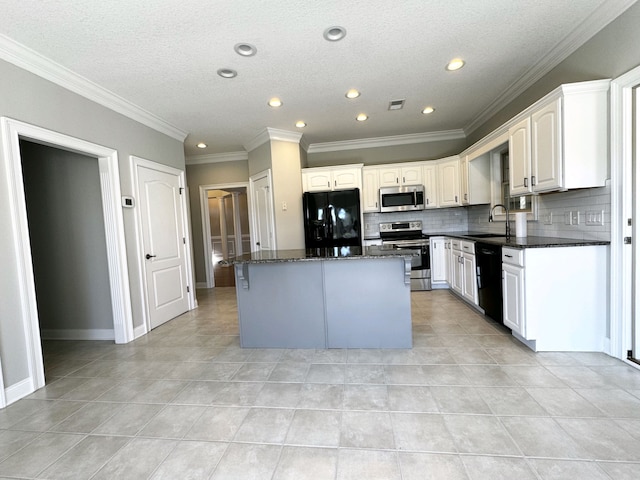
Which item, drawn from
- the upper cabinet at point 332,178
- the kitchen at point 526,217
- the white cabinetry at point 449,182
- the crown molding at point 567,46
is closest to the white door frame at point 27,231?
the kitchen at point 526,217

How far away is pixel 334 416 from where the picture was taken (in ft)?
5.83

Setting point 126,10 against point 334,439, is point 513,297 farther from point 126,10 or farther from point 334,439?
point 126,10

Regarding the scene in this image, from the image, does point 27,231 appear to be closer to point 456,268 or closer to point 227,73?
point 227,73

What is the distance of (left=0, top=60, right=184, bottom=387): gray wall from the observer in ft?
6.89

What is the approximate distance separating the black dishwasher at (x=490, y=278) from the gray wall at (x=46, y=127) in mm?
3838

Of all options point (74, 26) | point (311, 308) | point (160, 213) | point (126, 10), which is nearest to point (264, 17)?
point (126, 10)

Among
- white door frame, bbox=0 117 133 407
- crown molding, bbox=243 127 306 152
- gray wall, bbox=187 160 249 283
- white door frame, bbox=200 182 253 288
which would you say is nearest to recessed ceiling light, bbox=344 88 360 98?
crown molding, bbox=243 127 306 152

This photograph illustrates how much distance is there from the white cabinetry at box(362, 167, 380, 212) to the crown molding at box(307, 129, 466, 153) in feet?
1.90

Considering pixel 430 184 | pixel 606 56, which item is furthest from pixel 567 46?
pixel 430 184

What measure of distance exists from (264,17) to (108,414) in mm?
2828

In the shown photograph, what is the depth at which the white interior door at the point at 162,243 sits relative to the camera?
11.6ft

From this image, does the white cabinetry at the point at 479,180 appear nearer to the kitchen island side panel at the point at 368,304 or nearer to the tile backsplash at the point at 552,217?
the tile backsplash at the point at 552,217

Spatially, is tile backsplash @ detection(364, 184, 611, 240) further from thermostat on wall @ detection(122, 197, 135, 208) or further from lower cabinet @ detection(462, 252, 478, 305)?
thermostat on wall @ detection(122, 197, 135, 208)

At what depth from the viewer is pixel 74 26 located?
6.69 feet
